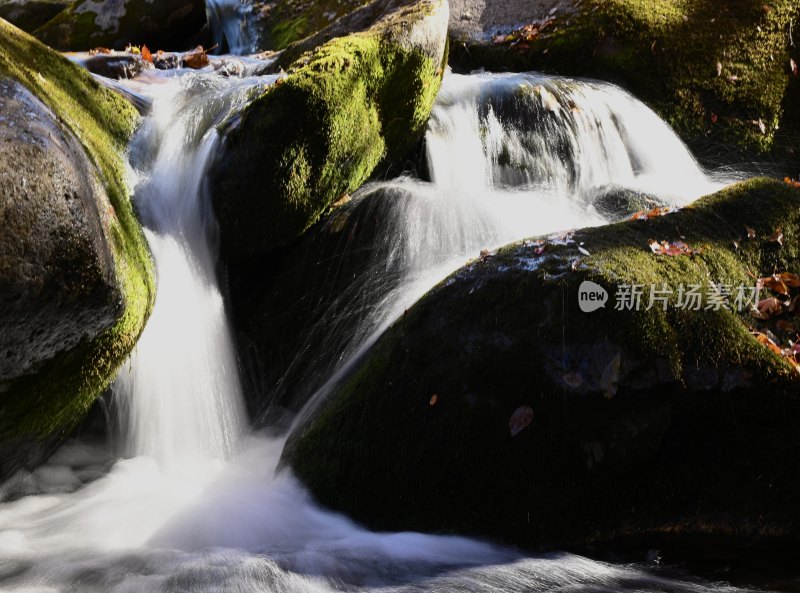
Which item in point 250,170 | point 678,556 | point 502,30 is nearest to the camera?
point 678,556

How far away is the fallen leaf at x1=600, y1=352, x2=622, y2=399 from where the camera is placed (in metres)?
3.25

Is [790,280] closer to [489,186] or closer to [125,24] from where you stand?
[489,186]

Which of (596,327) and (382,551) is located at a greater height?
(596,327)

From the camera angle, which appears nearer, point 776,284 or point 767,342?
point 767,342

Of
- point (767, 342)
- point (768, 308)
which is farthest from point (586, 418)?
point (768, 308)

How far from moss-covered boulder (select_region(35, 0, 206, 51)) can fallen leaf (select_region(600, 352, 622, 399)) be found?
37.6ft

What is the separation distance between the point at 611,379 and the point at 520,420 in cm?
46

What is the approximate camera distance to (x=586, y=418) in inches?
129

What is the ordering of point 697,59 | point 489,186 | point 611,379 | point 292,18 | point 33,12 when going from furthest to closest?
point 33,12
point 292,18
point 697,59
point 489,186
point 611,379

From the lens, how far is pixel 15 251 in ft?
9.69

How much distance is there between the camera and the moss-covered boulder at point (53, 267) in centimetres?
304

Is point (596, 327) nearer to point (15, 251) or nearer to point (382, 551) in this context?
point (382, 551)

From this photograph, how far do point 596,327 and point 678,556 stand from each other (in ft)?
3.67

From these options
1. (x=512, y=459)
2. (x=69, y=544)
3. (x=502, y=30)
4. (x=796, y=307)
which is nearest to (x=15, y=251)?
(x=69, y=544)
